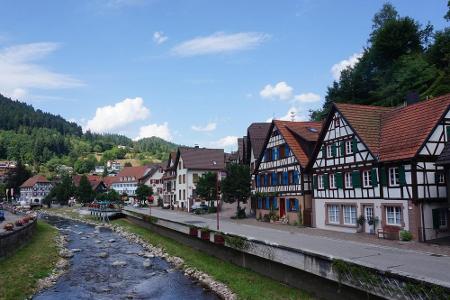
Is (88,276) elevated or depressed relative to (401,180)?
depressed

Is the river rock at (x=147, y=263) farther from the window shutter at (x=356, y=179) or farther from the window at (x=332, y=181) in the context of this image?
the window shutter at (x=356, y=179)

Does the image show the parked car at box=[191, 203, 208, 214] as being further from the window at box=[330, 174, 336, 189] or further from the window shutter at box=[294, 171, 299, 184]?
the window at box=[330, 174, 336, 189]

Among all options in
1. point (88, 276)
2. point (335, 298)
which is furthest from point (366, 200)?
point (88, 276)

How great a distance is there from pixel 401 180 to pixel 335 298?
1329 centimetres

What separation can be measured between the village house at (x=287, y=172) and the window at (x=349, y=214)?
4863 millimetres

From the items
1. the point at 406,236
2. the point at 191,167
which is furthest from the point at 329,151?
the point at 191,167

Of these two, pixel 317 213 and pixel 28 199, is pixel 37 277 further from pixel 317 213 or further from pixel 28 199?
pixel 28 199

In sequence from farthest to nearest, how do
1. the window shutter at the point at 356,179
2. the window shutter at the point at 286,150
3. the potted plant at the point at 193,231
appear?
the window shutter at the point at 286,150, the potted plant at the point at 193,231, the window shutter at the point at 356,179

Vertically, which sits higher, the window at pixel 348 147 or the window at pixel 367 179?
the window at pixel 348 147

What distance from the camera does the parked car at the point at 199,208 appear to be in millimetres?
62312

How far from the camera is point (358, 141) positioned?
1286 inches

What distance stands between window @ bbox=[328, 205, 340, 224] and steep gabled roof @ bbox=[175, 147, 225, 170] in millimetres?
39090

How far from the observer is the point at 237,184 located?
161ft

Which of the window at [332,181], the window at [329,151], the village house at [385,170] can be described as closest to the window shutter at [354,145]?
the village house at [385,170]
